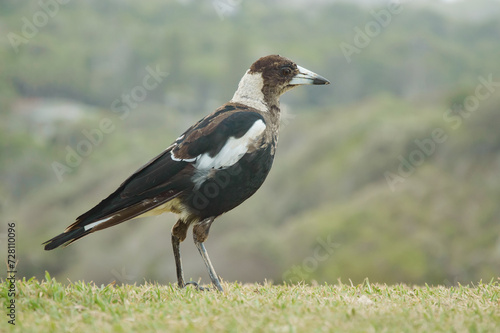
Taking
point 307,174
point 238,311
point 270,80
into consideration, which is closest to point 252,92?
point 270,80

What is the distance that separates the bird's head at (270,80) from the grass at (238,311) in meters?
2.10

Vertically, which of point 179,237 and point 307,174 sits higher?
point 307,174

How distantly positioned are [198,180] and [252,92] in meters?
1.38

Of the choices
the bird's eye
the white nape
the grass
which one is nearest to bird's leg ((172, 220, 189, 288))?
the grass

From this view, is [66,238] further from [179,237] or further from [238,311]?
[238,311]

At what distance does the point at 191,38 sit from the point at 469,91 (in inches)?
3553

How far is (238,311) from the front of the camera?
3.94 meters

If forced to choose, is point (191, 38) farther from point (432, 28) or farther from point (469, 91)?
point (469, 91)

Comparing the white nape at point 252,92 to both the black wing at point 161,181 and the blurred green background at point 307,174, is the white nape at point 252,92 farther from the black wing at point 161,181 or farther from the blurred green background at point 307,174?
the blurred green background at point 307,174

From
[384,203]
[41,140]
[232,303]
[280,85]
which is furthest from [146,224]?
[41,140]

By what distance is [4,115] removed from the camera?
69.4 metres

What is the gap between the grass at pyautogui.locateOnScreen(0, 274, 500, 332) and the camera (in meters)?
3.61

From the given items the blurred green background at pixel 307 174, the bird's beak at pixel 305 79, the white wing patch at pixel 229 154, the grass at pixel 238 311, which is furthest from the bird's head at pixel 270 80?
the blurred green background at pixel 307 174

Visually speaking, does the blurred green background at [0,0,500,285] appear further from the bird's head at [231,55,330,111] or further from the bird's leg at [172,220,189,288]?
the bird's leg at [172,220,189,288]
